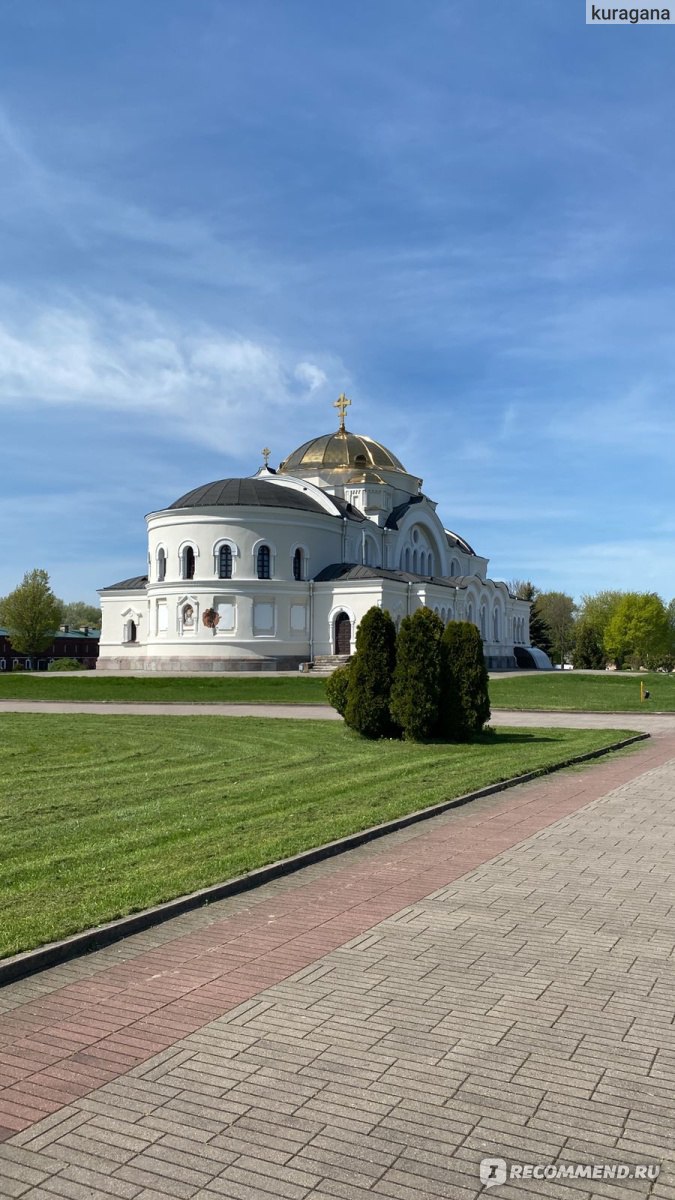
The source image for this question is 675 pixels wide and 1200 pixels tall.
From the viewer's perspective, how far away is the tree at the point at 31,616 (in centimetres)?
7975

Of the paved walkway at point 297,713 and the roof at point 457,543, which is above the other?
the roof at point 457,543

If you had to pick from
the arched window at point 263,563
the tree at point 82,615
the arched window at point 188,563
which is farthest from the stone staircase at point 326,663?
the tree at point 82,615

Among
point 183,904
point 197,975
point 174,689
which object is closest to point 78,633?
point 174,689

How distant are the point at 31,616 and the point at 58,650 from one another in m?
24.3

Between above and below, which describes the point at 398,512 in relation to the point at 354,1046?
above

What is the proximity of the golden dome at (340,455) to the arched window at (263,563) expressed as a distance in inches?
491

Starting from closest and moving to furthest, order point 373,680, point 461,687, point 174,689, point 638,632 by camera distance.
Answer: point 461,687, point 373,680, point 174,689, point 638,632

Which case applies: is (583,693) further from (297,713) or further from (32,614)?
(32,614)

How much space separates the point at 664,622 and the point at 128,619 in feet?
164

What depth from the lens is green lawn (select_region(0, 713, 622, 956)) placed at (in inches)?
296

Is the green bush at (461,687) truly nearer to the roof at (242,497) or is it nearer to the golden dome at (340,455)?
the roof at (242,497)

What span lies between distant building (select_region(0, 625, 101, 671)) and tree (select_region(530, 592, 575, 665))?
165 feet

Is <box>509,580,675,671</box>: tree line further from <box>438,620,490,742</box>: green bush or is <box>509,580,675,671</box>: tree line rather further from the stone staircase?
<box>438,620,490,742</box>: green bush

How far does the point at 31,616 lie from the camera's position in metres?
79.7
